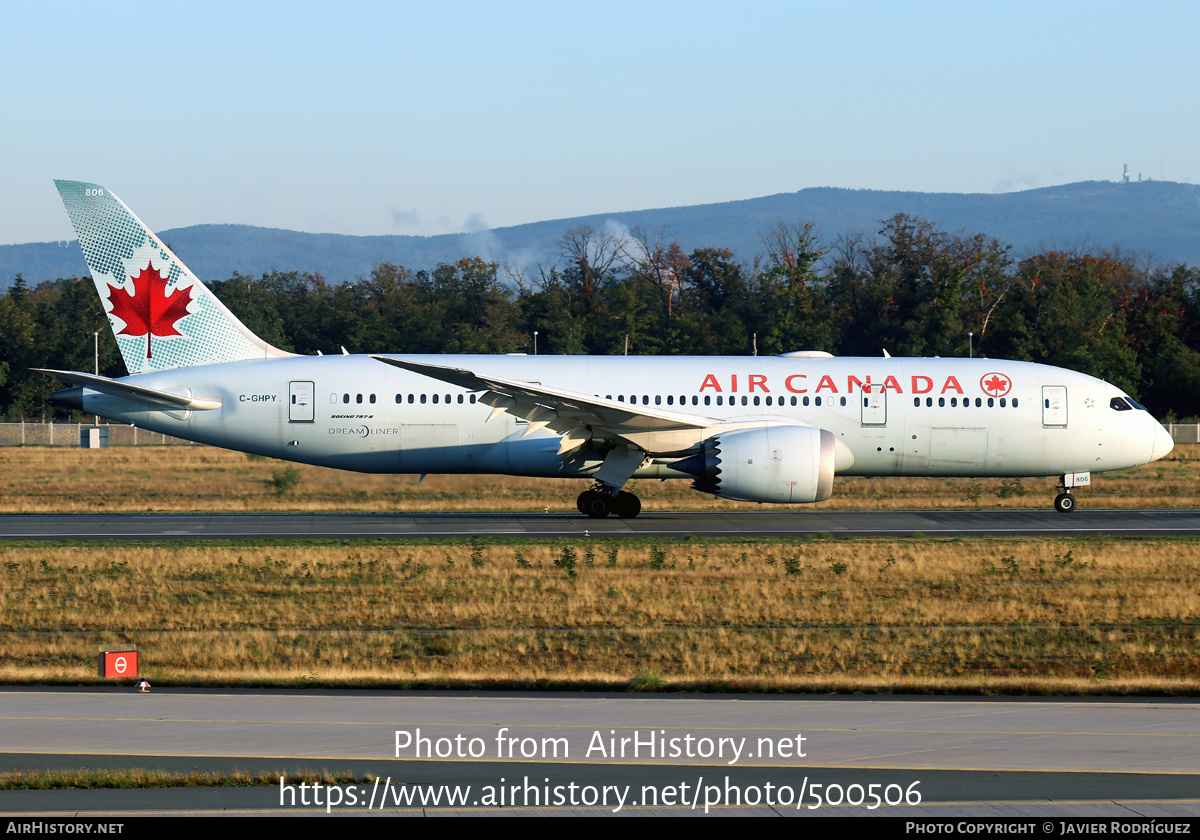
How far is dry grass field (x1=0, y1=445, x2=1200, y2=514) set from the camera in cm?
3166

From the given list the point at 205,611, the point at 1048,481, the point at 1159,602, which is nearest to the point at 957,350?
the point at 1048,481

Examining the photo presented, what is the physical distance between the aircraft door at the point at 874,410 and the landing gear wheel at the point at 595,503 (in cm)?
618

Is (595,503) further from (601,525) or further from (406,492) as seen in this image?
(406,492)

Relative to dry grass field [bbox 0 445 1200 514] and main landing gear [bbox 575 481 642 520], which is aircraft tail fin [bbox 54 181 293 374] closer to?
dry grass field [bbox 0 445 1200 514]

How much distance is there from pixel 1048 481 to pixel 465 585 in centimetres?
2834

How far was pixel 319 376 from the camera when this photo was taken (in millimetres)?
27906

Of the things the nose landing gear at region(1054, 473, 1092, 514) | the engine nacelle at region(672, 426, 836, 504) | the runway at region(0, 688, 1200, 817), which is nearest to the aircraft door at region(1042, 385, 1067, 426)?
the nose landing gear at region(1054, 473, 1092, 514)

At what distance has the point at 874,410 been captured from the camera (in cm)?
2812

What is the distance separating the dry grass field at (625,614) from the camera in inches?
504

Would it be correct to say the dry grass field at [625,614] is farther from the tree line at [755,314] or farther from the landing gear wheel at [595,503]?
the tree line at [755,314]

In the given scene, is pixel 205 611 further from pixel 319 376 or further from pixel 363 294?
pixel 363 294

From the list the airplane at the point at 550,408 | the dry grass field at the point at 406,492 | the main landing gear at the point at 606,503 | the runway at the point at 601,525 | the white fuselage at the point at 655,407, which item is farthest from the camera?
the dry grass field at the point at 406,492

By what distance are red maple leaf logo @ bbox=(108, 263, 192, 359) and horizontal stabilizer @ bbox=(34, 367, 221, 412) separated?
174cm

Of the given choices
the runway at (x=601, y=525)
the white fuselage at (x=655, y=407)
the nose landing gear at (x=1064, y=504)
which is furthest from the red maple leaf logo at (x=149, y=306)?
the nose landing gear at (x=1064, y=504)
